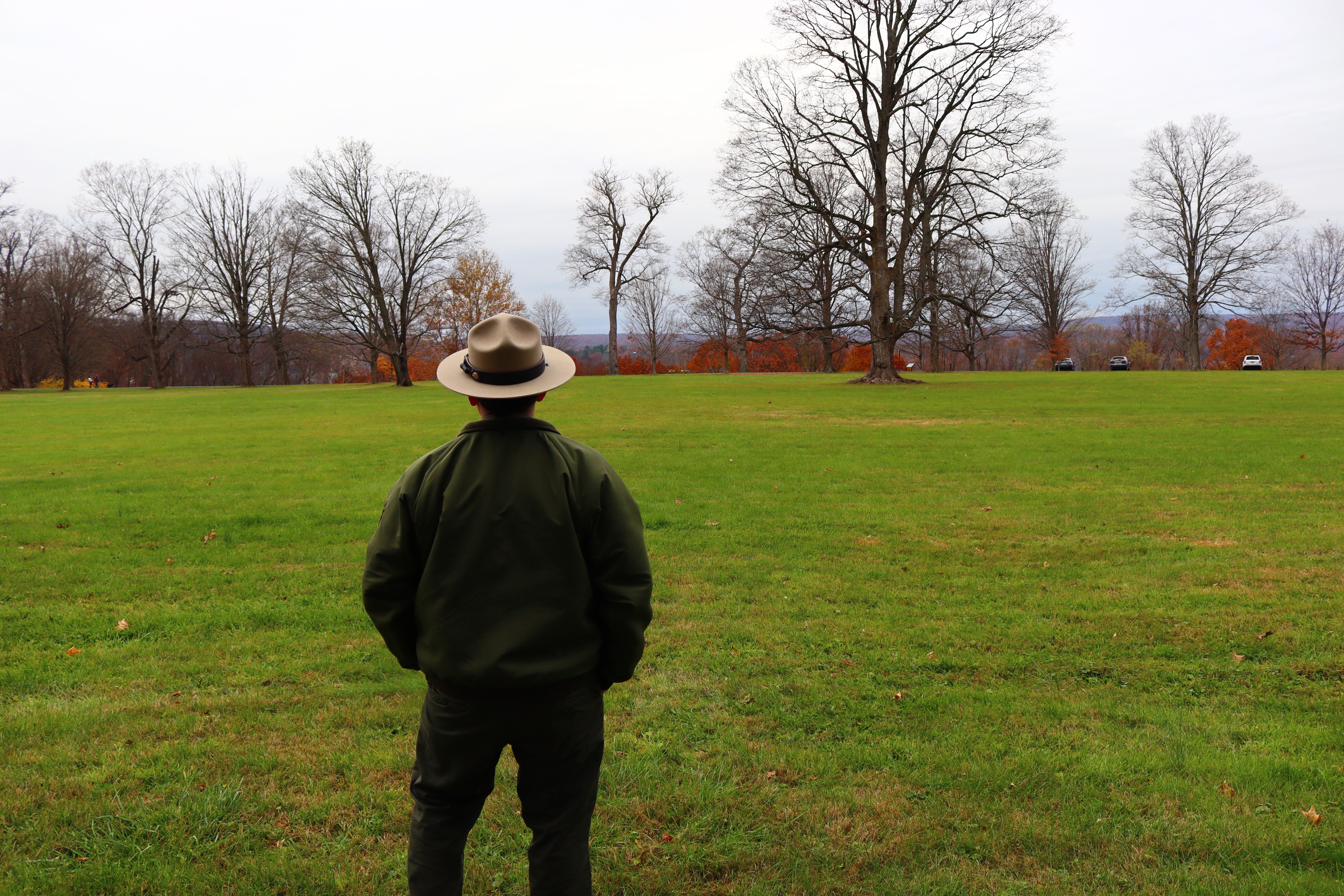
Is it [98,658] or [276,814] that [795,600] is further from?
[98,658]

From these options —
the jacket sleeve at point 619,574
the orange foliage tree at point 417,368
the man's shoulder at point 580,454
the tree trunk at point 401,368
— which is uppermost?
the orange foliage tree at point 417,368

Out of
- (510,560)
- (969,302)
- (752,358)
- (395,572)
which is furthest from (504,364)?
(752,358)

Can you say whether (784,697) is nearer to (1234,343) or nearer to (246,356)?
(246,356)

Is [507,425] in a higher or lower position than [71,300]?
lower

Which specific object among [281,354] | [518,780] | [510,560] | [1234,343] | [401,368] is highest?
[281,354]

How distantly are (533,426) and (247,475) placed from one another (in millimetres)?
12438

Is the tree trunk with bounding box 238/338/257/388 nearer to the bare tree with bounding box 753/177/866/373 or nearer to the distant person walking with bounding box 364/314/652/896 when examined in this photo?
the bare tree with bounding box 753/177/866/373

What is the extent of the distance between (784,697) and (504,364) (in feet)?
10.1

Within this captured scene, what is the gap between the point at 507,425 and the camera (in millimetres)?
2373

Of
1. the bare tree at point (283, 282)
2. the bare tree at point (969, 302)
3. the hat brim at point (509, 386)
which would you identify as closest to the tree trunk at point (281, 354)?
the bare tree at point (283, 282)

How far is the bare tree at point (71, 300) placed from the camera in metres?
54.2

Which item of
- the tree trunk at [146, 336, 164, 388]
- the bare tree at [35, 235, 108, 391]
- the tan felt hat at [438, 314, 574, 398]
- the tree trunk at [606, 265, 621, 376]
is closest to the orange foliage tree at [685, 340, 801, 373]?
the tree trunk at [606, 265, 621, 376]

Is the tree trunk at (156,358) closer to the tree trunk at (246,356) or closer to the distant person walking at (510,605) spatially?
the tree trunk at (246,356)

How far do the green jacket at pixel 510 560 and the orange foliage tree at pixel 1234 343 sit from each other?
91843mm
